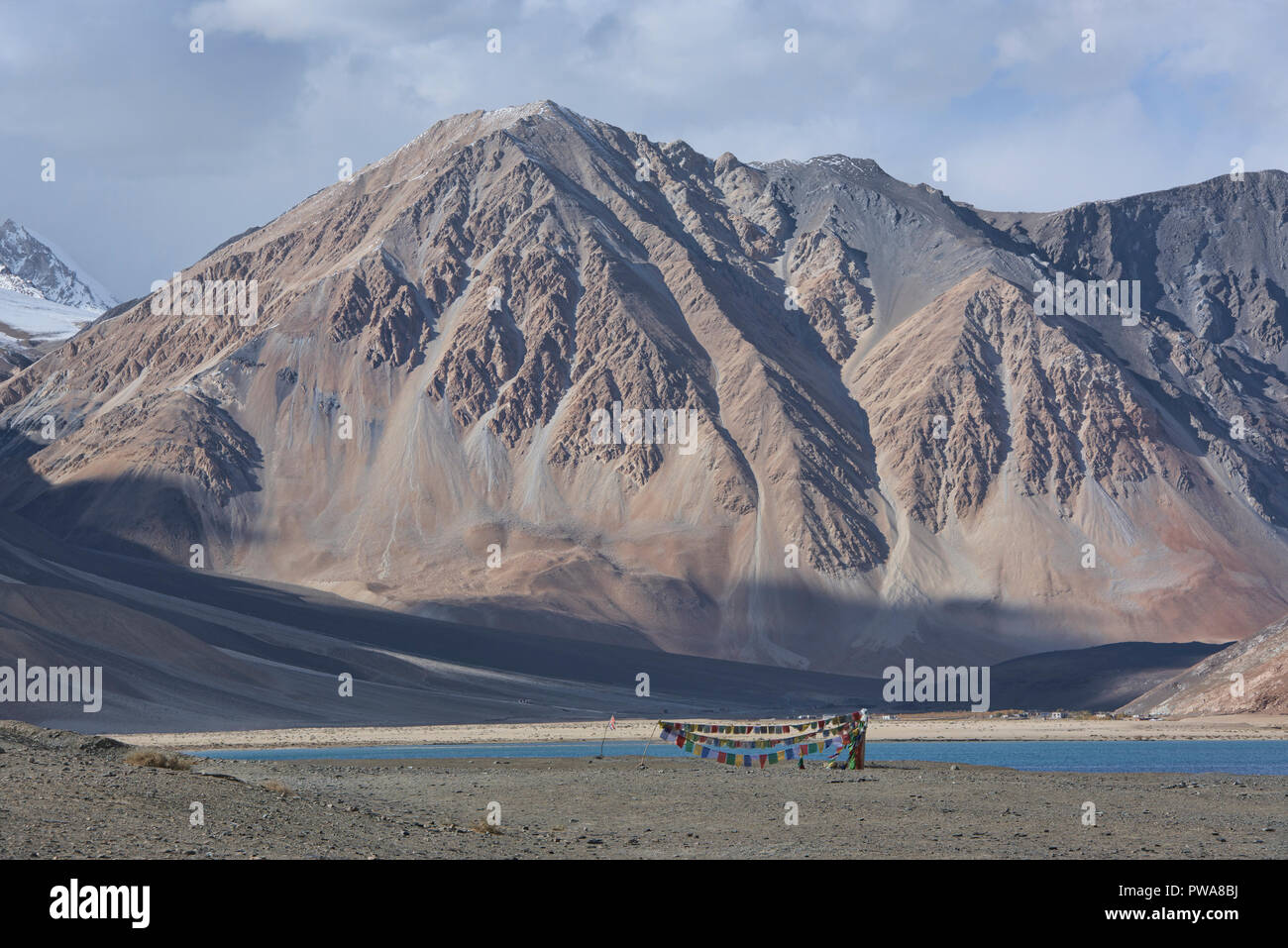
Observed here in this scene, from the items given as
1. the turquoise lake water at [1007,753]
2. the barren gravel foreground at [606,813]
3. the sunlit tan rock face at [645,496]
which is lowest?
the turquoise lake water at [1007,753]

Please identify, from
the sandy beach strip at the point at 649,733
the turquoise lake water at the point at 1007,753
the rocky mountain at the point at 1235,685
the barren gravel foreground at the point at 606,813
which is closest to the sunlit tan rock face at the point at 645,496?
the sandy beach strip at the point at 649,733

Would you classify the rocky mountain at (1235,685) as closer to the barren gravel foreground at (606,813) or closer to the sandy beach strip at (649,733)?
the sandy beach strip at (649,733)

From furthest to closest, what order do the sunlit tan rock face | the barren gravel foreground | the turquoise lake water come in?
the sunlit tan rock face
the turquoise lake water
the barren gravel foreground

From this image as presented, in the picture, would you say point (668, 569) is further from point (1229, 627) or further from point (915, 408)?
point (1229, 627)

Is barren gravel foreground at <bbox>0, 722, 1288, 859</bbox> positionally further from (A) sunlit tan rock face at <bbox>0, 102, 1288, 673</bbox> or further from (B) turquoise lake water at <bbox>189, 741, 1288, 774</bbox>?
(A) sunlit tan rock face at <bbox>0, 102, 1288, 673</bbox>

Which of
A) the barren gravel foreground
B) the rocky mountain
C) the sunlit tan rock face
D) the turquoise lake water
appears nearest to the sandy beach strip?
the rocky mountain
